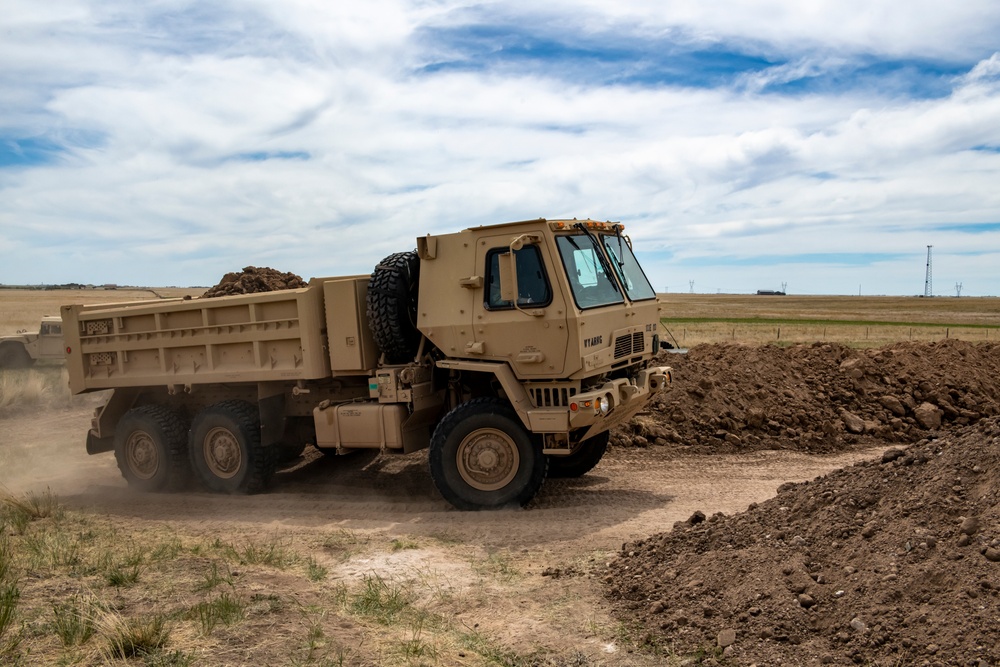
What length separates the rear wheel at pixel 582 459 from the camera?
10.6 meters

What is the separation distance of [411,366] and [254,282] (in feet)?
18.2

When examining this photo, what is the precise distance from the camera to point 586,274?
906 centimetres

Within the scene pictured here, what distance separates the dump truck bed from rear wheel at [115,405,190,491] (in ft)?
1.52

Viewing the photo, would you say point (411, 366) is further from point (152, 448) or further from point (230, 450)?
point (152, 448)

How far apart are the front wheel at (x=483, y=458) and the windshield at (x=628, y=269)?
1962 millimetres

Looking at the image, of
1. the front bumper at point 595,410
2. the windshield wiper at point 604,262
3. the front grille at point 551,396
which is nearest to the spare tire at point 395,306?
the front grille at point 551,396

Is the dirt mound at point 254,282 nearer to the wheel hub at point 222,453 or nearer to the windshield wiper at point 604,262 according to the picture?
the wheel hub at point 222,453

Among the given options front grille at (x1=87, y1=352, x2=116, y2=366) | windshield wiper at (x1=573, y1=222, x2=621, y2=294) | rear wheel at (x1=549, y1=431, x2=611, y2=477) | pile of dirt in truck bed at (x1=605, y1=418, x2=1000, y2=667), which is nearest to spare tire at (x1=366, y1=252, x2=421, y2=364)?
windshield wiper at (x1=573, y1=222, x2=621, y2=294)

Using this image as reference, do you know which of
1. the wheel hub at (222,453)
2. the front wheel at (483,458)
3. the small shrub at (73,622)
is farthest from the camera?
the wheel hub at (222,453)

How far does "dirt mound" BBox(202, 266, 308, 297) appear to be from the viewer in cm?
1393

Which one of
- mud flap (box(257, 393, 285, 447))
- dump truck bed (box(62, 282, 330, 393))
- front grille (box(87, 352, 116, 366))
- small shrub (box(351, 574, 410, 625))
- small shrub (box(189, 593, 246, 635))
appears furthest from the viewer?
front grille (box(87, 352, 116, 366))

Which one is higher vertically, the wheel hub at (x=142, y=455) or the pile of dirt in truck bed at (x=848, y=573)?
the wheel hub at (x=142, y=455)

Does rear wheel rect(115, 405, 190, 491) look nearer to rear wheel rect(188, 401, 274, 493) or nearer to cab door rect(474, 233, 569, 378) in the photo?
rear wheel rect(188, 401, 274, 493)

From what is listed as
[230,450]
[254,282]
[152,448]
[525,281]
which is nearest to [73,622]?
[525,281]
